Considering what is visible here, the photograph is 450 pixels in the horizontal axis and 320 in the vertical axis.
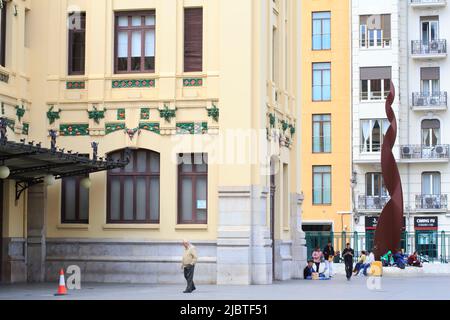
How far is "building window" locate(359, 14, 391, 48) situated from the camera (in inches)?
2515

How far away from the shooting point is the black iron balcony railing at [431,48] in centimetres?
6334

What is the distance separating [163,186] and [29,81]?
6002 mm

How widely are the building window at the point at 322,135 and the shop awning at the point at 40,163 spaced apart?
3335 centimetres

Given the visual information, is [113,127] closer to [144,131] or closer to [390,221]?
[144,131]

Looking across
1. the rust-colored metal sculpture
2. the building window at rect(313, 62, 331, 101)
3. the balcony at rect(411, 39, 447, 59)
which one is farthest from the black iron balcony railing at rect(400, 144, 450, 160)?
the rust-colored metal sculpture

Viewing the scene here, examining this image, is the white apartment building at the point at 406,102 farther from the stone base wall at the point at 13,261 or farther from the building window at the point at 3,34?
the building window at the point at 3,34

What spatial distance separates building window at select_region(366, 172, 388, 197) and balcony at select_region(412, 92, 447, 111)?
4.99m

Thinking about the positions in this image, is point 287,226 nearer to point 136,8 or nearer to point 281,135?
point 281,135

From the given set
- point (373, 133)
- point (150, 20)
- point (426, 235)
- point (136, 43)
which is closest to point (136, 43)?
point (136, 43)

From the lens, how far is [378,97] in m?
63.6

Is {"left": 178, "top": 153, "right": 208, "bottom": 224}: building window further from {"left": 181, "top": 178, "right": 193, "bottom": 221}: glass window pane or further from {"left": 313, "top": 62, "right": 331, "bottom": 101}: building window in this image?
{"left": 313, "top": 62, "right": 331, "bottom": 101}: building window

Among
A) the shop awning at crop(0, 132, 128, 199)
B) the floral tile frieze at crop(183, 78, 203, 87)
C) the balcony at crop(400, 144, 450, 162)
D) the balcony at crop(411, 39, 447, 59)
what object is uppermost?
the balcony at crop(411, 39, 447, 59)

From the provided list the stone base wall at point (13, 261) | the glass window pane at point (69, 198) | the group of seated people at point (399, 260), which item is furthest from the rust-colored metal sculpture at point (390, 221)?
the stone base wall at point (13, 261)
